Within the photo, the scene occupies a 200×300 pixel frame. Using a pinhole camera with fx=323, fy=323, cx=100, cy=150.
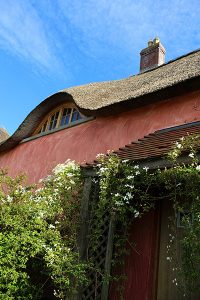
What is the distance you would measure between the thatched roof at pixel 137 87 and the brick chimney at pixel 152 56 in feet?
8.09

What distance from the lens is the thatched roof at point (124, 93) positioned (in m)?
7.25

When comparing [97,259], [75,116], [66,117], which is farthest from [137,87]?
[97,259]

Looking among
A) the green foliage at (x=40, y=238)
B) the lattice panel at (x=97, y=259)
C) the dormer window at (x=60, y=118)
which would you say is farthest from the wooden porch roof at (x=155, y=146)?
the dormer window at (x=60, y=118)

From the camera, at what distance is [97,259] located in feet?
18.9

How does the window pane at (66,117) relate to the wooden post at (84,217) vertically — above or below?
above

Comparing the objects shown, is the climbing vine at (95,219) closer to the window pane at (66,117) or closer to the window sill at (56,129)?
the window sill at (56,129)

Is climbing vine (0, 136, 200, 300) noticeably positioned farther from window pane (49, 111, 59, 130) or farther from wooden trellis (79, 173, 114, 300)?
window pane (49, 111, 59, 130)

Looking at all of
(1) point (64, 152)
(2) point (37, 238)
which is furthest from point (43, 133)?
(2) point (37, 238)

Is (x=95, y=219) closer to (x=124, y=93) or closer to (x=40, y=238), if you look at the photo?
(x=40, y=238)

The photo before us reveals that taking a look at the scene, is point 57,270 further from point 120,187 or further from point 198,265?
point 198,265

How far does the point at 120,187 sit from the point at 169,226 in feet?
4.30

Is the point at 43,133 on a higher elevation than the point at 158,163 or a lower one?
higher

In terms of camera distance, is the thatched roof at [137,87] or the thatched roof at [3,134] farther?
the thatched roof at [3,134]

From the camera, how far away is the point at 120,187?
16.9 feet
